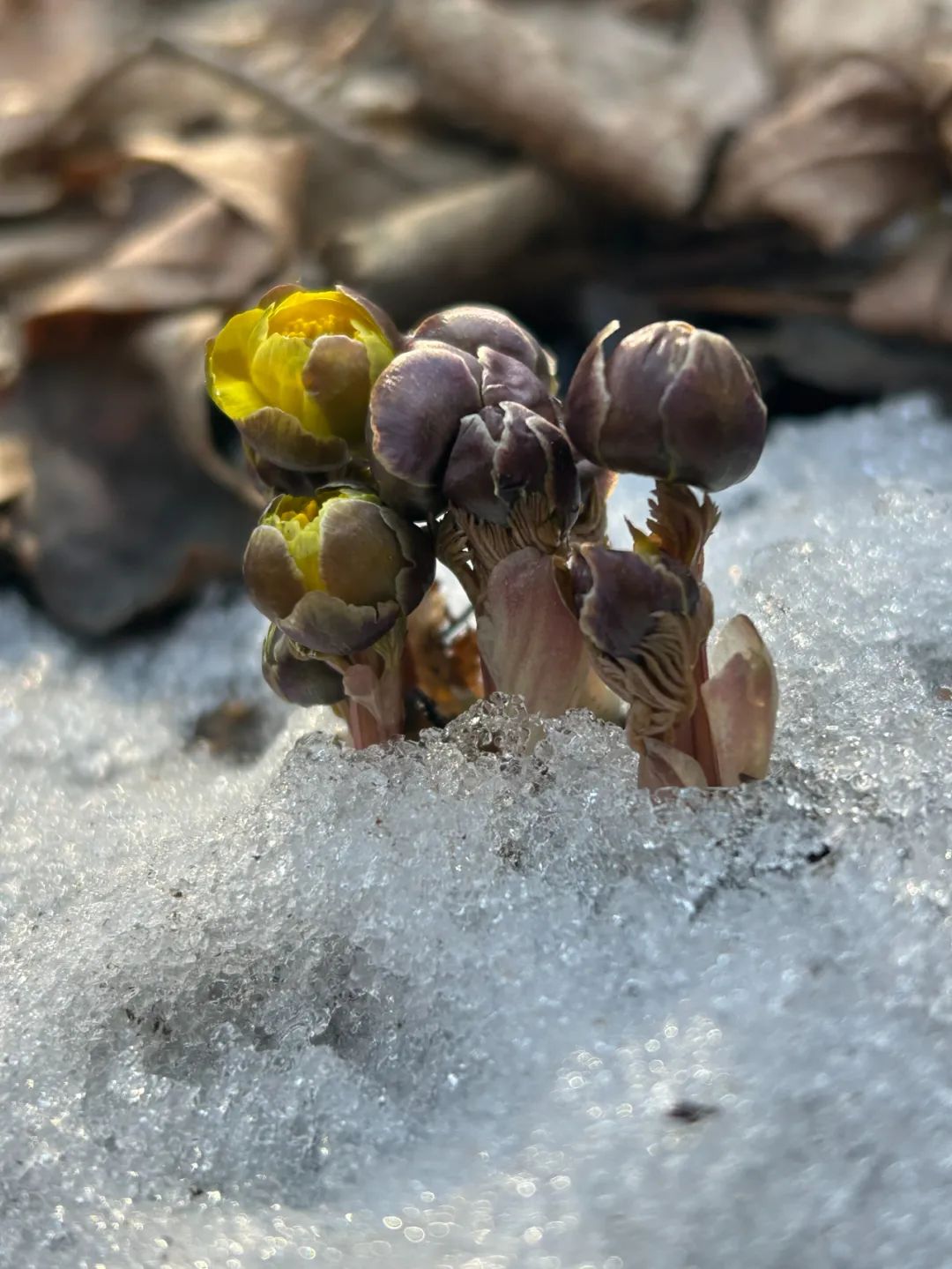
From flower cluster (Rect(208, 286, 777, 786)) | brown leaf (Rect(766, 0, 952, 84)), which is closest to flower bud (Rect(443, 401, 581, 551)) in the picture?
flower cluster (Rect(208, 286, 777, 786))

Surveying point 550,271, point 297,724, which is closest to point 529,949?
point 297,724

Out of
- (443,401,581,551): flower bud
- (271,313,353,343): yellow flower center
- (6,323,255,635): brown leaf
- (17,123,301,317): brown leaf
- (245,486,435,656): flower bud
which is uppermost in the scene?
(271,313,353,343): yellow flower center

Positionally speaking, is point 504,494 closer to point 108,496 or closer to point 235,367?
point 235,367

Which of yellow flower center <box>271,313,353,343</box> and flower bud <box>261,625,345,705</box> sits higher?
yellow flower center <box>271,313,353,343</box>

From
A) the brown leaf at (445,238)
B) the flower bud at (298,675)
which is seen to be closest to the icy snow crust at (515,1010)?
the flower bud at (298,675)

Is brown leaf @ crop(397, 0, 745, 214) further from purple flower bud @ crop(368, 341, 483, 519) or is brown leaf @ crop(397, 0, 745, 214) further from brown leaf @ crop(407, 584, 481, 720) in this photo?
purple flower bud @ crop(368, 341, 483, 519)
